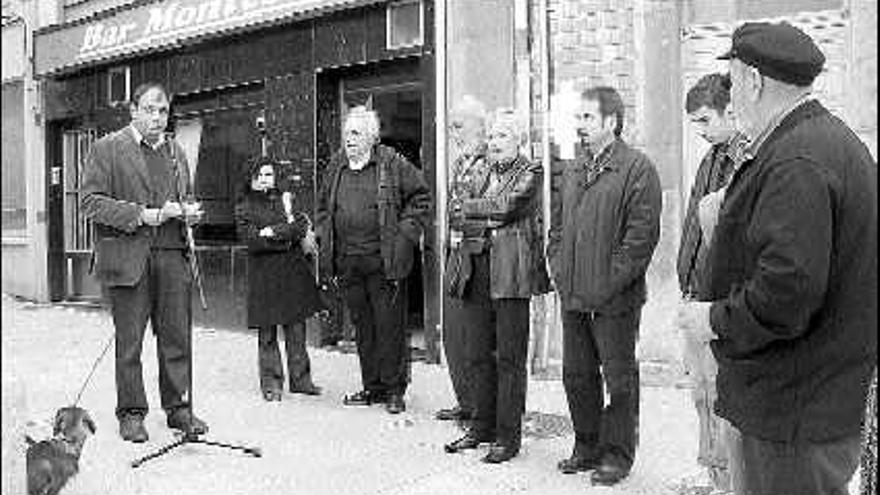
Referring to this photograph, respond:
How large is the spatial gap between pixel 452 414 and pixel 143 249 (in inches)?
85.3

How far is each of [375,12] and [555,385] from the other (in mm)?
3728

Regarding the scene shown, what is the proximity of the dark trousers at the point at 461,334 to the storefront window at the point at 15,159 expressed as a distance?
33.4 ft

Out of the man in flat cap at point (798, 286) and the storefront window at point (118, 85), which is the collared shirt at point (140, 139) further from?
the storefront window at point (118, 85)

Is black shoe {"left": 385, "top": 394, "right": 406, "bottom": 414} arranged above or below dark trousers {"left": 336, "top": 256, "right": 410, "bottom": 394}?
below

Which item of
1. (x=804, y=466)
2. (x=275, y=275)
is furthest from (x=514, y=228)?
(x=804, y=466)

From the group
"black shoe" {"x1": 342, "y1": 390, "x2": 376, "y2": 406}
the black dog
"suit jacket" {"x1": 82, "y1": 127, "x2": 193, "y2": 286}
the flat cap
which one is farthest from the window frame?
the flat cap

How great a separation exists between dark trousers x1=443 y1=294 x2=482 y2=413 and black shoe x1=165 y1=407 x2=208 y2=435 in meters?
1.52

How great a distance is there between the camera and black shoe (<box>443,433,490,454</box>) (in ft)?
18.0

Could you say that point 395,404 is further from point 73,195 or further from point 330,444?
point 73,195

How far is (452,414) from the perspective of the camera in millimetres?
6402

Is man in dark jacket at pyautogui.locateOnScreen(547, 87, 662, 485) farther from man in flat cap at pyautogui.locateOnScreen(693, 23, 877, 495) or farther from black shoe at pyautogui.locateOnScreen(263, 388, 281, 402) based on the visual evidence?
black shoe at pyautogui.locateOnScreen(263, 388, 281, 402)

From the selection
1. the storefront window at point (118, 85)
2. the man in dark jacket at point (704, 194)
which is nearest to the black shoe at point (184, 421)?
the man in dark jacket at point (704, 194)

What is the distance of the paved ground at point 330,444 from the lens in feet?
15.8

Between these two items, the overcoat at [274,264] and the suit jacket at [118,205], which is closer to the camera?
the suit jacket at [118,205]
